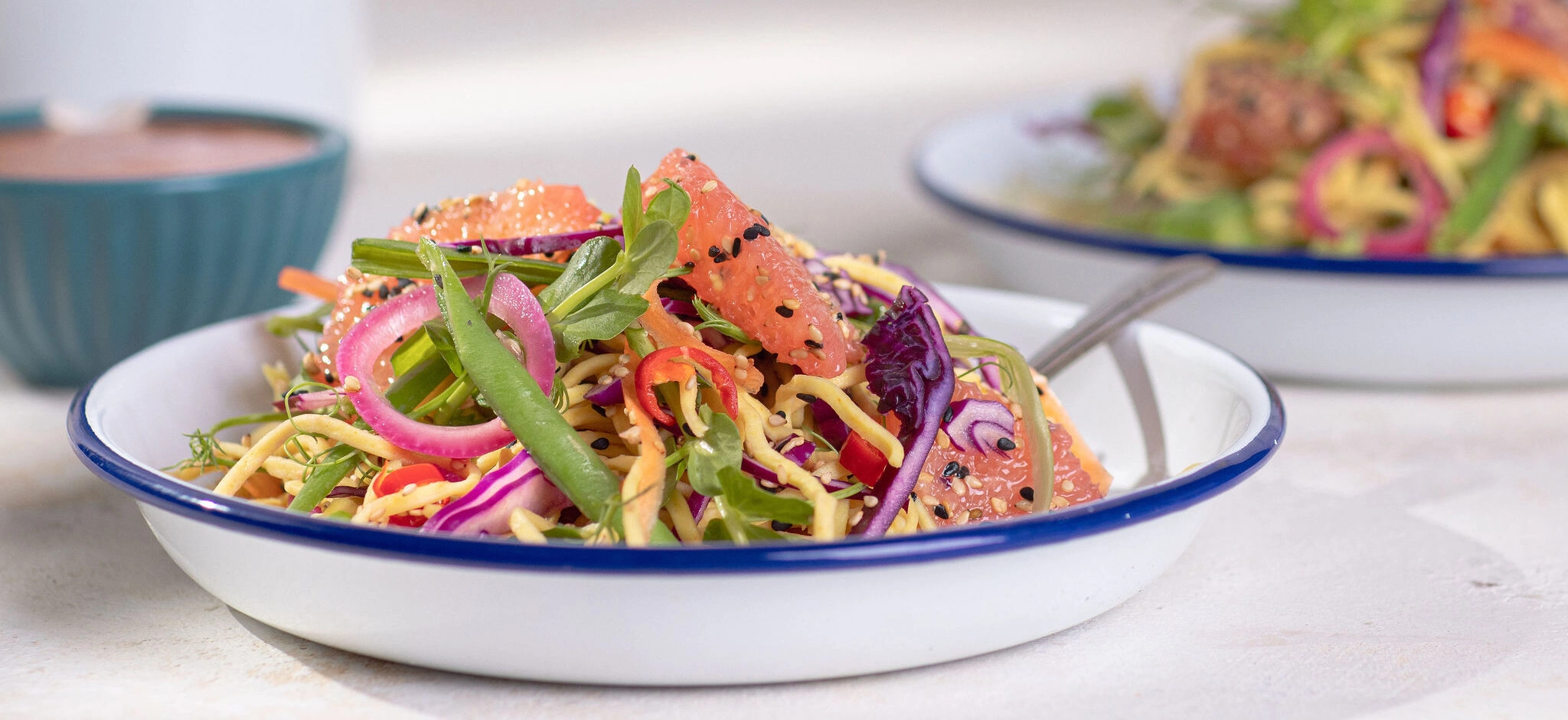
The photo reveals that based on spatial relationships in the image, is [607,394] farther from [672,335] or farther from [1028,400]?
[1028,400]

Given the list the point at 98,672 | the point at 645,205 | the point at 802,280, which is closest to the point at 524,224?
the point at 645,205

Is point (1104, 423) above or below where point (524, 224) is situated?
below

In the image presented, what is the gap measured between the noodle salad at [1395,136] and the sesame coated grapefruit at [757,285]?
2296 millimetres

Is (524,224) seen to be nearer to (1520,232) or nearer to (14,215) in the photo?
(14,215)

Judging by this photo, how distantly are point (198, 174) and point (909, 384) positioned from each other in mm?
1930

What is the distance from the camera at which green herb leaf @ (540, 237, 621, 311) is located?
7.43 feet

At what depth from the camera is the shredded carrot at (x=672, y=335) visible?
2.27 meters

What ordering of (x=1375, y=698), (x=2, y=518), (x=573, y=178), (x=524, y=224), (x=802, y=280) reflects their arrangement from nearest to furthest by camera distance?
(x=1375, y=698)
(x=802, y=280)
(x=524, y=224)
(x=2, y=518)
(x=573, y=178)

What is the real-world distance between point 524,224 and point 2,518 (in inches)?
47.1

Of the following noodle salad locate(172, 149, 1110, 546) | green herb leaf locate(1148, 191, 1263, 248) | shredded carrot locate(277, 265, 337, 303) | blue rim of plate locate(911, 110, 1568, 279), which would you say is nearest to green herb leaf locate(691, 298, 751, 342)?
noodle salad locate(172, 149, 1110, 546)

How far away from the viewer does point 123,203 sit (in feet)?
11.1

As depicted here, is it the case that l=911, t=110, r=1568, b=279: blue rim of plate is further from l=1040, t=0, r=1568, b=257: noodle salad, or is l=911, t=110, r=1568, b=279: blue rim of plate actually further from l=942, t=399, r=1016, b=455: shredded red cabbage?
l=942, t=399, r=1016, b=455: shredded red cabbage

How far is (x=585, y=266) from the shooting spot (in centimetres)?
227

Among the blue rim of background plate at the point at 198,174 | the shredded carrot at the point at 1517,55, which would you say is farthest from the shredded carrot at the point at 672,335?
the shredded carrot at the point at 1517,55
